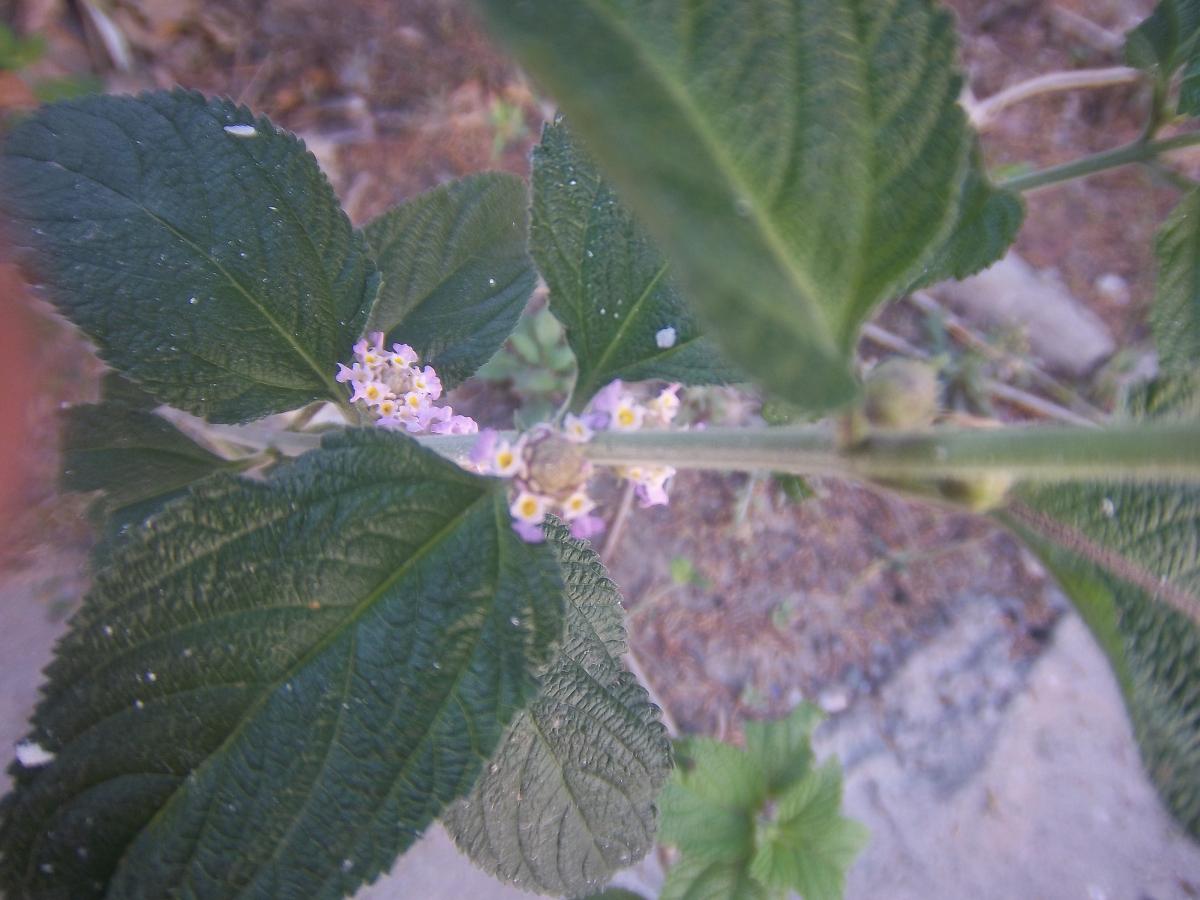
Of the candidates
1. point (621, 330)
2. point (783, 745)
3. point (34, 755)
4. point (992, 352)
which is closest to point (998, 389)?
point (992, 352)

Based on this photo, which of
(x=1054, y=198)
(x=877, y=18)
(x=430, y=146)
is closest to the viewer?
(x=877, y=18)

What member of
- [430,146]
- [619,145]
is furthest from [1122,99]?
[619,145]

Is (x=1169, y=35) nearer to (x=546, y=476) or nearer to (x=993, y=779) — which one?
(x=546, y=476)

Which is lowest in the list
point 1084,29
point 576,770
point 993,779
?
point 993,779

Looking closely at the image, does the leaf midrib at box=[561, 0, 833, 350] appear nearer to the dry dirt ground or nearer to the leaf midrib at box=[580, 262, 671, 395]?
the leaf midrib at box=[580, 262, 671, 395]

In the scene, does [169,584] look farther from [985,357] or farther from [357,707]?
[985,357]

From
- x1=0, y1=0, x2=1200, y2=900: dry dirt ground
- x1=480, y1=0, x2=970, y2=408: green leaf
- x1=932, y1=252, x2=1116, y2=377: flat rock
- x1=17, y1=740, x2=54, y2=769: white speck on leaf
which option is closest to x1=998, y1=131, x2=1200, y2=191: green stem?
x1=480, y1=0, x2=970, y2=408: green leaf

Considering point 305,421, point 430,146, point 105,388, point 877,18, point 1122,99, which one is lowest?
point 1122,99
